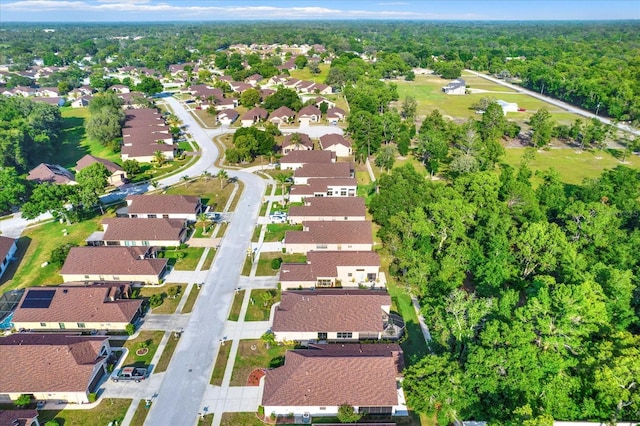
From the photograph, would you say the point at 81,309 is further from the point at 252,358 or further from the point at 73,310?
the point at 252,358

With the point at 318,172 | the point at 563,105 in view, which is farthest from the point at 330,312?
the point at 563,105

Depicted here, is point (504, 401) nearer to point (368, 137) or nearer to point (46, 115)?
point (368, 137)

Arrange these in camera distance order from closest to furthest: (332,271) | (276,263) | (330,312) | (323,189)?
(330,312)
(332,271)
(276,263)
(323,189)

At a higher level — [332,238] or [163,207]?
[163,207]

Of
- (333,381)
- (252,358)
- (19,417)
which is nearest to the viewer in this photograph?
(19,417)

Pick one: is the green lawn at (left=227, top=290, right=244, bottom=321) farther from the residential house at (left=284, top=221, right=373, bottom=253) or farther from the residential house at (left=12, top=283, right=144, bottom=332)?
the residential house at (left=284, top=221, right=373, bottom=253)

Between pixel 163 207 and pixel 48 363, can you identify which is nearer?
pixel 48 363

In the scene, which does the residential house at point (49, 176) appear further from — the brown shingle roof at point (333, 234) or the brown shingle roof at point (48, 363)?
the brown shingle roof at point (333, 234)
